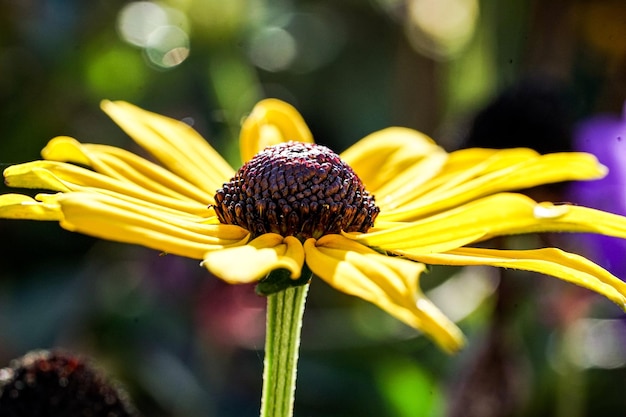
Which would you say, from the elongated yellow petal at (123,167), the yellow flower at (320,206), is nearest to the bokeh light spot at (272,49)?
the yellow flower at (320,206)

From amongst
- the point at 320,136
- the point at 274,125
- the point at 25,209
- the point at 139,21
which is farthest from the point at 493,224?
the point at 139,21

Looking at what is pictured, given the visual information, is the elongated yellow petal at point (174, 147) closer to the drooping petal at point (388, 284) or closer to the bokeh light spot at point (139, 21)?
the drooping petal at point (388, 284)

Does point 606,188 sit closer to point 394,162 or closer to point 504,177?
point 394,162

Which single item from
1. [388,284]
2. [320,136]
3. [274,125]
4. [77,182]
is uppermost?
[320,136]

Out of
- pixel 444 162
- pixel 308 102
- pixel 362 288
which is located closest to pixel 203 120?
pixel 308 102

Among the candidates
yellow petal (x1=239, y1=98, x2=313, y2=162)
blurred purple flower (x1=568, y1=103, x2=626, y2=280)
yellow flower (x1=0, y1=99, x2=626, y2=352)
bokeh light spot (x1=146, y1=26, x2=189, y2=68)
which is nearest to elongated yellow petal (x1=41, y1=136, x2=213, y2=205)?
yellow flower (x1=0, y1=99, x2=626, y2=352)
